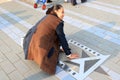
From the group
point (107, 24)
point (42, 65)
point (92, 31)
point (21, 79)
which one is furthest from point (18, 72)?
point (107, 24)

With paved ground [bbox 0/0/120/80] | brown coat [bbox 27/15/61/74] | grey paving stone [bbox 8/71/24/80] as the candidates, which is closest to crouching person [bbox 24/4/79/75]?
brown coat [bbox 27/15/61/74]

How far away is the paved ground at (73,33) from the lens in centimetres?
276

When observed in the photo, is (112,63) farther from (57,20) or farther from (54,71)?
(57,20)

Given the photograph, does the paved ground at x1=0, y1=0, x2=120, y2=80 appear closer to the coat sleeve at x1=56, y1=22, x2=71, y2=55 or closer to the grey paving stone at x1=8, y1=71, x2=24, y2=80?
the grey paving stone at x1=8, y1=71, x2=24, y2=80

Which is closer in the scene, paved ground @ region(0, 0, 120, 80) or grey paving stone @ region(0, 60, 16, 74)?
paved ground @ region(0, 0, 120, 80)

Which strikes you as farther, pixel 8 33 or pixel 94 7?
pixel 94 7

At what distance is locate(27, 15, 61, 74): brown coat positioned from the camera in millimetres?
2668

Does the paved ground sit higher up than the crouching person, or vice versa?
the crouching person

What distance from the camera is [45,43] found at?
2699mm

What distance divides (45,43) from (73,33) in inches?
49.3

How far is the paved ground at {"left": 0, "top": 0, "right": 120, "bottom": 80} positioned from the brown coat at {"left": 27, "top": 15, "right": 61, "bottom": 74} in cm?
18

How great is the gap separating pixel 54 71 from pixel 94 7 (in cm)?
299

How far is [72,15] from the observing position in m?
4.75

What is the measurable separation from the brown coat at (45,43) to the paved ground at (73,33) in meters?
0.18
